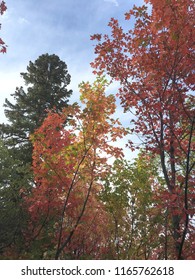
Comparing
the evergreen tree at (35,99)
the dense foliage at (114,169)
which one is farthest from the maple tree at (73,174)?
the evergreen tree at (35,99)

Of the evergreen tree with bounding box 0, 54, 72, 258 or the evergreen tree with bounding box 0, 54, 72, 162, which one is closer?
the evergreen tree with bounding box 0, 54, 72, 258

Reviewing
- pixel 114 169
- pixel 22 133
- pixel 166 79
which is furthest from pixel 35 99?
pixel 166 79

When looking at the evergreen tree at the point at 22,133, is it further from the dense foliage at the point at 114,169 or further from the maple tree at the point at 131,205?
the maple tree at the point at 131,205

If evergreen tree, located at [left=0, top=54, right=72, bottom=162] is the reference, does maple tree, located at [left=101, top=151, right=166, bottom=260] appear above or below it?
below

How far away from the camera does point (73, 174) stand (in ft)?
34.9

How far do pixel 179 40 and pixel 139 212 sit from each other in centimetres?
983

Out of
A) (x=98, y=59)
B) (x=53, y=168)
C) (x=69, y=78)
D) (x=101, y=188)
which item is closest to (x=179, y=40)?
(x=98, y=59)

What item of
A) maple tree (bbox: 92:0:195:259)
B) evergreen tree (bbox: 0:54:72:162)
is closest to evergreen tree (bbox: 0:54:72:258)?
evergreen tree (bbox: 0:54:72:162)

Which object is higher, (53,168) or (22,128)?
(22,128)

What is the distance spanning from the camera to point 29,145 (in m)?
19.3

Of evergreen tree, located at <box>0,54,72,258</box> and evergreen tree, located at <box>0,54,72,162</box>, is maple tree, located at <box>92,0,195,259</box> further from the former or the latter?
evergreen tree, located at <box>0,54,72,162</box>

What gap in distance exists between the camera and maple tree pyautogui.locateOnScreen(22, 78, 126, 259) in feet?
31.0

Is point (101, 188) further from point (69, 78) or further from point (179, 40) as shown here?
point (69, 78)

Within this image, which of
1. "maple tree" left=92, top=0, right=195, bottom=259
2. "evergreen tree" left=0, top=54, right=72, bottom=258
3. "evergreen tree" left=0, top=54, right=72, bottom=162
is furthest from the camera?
"evergreen tree" left=0, top=54, right=72, bottom=162
